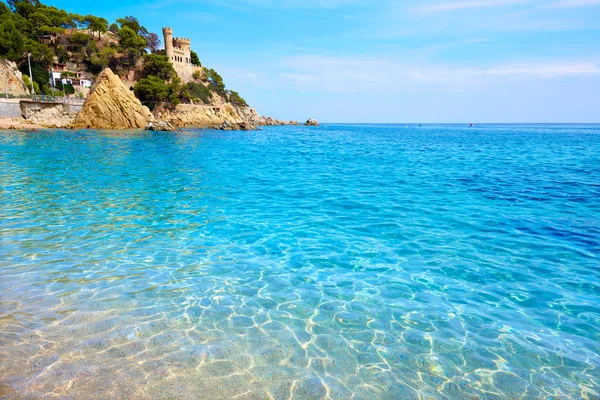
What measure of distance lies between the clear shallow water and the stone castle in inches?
3221

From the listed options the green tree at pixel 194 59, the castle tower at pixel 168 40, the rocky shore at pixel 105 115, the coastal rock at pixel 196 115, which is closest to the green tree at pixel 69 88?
the coastal rock at pixel 196 115

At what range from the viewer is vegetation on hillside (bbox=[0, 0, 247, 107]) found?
6925 centimetres

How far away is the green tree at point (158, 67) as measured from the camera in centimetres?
7869

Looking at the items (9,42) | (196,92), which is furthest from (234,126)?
(9,42)

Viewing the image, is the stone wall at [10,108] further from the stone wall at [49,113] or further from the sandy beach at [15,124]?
the sandy beach at [15,124]

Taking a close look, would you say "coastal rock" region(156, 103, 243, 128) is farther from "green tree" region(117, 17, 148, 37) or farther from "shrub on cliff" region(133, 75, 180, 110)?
"green tree" region(117, 17, 148, 37)

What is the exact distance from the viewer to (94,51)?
80.3m

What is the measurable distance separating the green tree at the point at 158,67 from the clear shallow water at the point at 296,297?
73931 millimetres

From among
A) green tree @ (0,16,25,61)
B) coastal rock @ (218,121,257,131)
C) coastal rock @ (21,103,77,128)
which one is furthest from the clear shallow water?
coastal rock @ (218,121,257,131)

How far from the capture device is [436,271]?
7453mm

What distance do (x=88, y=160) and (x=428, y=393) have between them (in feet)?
79.0

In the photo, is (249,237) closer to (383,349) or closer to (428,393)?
(383,349)

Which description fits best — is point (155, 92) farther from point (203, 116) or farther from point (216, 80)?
point (216, 80)

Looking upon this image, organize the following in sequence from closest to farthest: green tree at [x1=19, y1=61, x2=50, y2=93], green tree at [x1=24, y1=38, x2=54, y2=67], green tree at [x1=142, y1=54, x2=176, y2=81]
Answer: green tree at [x1=19, y1=61, x2=50, y2=93] → green tree at [x1=24, y1=38, x2=54, y2=67] → green tree at [x1=142, y1=54, x2=176, y2=81]
